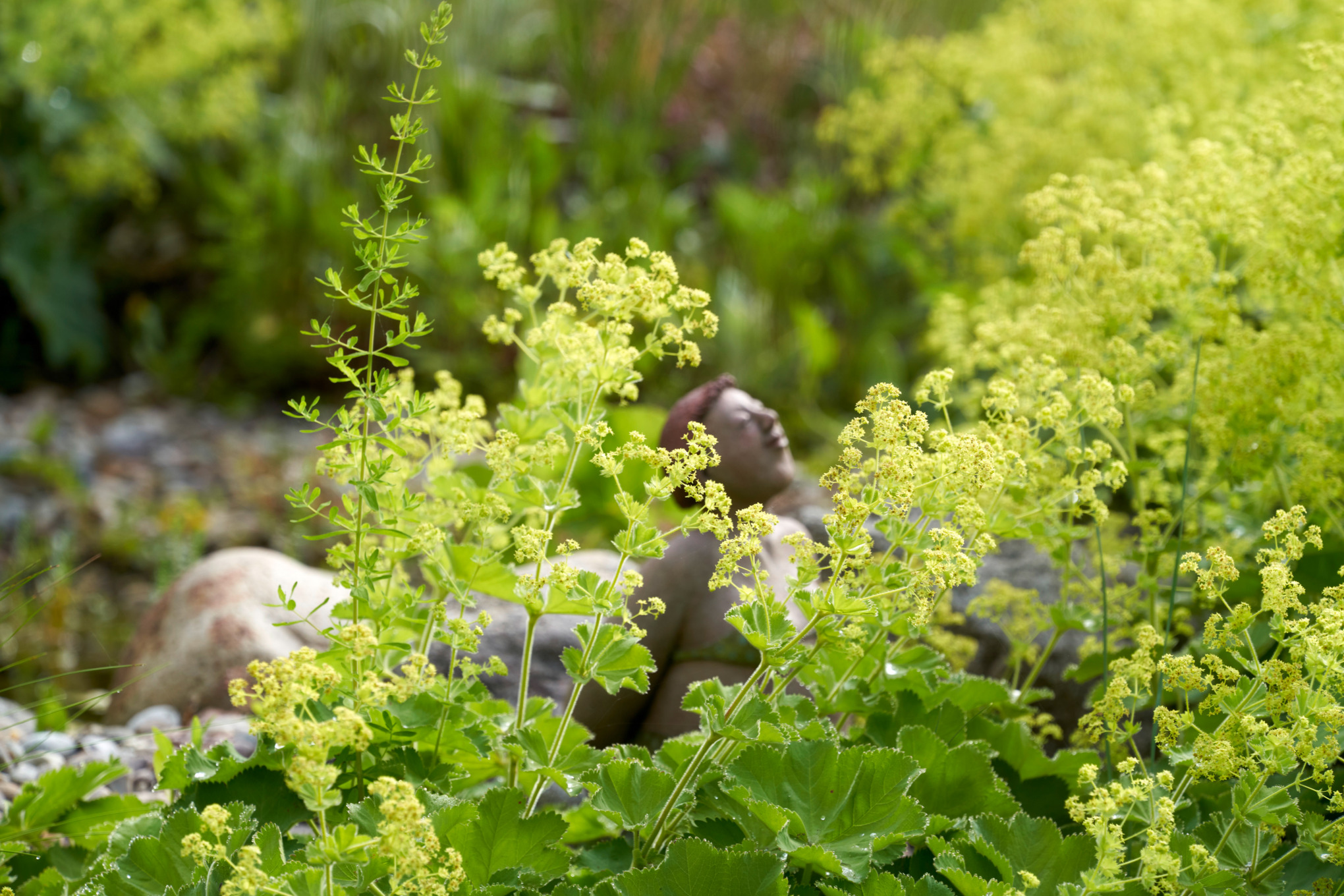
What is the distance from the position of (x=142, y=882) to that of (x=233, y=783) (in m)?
0.16

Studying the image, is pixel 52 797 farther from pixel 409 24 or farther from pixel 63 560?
pixel 409 24

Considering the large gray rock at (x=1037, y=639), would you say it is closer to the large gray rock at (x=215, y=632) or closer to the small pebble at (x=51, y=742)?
the large gray rock at (x=215, y=632)

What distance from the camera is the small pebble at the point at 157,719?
7.51 feet

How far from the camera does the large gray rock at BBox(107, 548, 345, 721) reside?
7.88 feet

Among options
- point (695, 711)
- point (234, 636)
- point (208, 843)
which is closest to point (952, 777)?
point (695, 711)

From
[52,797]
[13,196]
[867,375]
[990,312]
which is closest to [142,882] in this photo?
[52,797]

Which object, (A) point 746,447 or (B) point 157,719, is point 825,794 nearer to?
(A) point 746,447

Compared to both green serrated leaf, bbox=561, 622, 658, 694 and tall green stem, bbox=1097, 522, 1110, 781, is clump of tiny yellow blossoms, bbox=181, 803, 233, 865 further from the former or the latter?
tall green stem, bbox=1097, 522, 1110, 781

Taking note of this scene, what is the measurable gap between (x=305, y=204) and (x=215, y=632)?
3020mm

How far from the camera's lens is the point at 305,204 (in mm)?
4984

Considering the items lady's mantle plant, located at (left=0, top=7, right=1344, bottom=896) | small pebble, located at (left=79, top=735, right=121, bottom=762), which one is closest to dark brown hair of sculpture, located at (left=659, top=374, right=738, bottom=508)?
lady's mantle plant, located at (left=0, top=7, right=1344, bottom=896)

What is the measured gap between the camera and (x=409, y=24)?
5.50 meters

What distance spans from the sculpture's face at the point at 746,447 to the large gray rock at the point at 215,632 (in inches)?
38.4

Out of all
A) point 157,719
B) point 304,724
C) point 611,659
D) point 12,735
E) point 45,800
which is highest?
point 304,724
